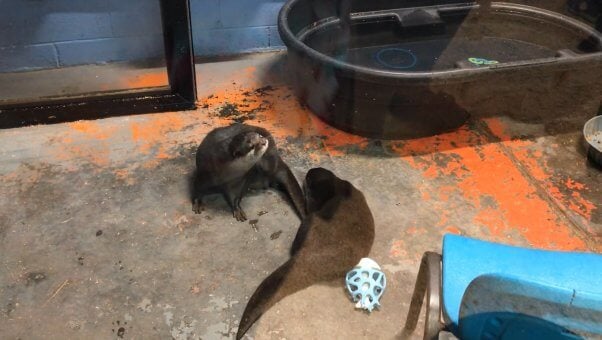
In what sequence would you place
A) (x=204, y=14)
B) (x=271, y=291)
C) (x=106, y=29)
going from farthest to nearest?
(x=204, y=14) → (x=106, y=29) → (x=271, y=291)

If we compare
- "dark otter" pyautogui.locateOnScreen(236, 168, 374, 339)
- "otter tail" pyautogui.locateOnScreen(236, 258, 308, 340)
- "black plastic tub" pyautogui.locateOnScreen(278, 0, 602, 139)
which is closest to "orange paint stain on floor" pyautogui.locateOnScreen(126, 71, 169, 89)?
"black plastic tub" pyautogui.locateOnScreen(278, 0, 602, 139)

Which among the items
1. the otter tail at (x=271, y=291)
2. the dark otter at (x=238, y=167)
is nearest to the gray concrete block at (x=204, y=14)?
the dark otter at (x=238, y=167)

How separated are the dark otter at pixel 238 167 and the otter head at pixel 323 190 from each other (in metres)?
0.04

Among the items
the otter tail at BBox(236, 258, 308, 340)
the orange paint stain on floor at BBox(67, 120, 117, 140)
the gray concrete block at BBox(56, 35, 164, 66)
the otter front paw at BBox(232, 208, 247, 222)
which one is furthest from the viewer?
the gray concrete block at BBox(56, 35, 164, 66)

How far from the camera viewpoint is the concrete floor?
1753mm

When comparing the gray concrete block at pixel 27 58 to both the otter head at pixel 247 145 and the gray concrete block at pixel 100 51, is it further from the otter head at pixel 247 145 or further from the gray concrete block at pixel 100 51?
the otter head at pixel 247 145

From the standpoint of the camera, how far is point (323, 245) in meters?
1.87

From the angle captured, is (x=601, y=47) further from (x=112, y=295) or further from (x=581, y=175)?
(x=112, y=295)

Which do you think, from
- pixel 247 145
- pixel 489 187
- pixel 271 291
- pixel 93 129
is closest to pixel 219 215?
pixel 247 145

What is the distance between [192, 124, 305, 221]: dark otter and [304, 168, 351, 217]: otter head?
0.13ft

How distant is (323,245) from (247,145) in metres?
0.45

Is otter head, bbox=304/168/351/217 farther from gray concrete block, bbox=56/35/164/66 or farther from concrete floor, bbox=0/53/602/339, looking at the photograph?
gray concrete block, bbox=56/35/164/66

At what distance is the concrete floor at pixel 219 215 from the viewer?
5.75ft

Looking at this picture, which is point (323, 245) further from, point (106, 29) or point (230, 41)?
point (106, 29)
